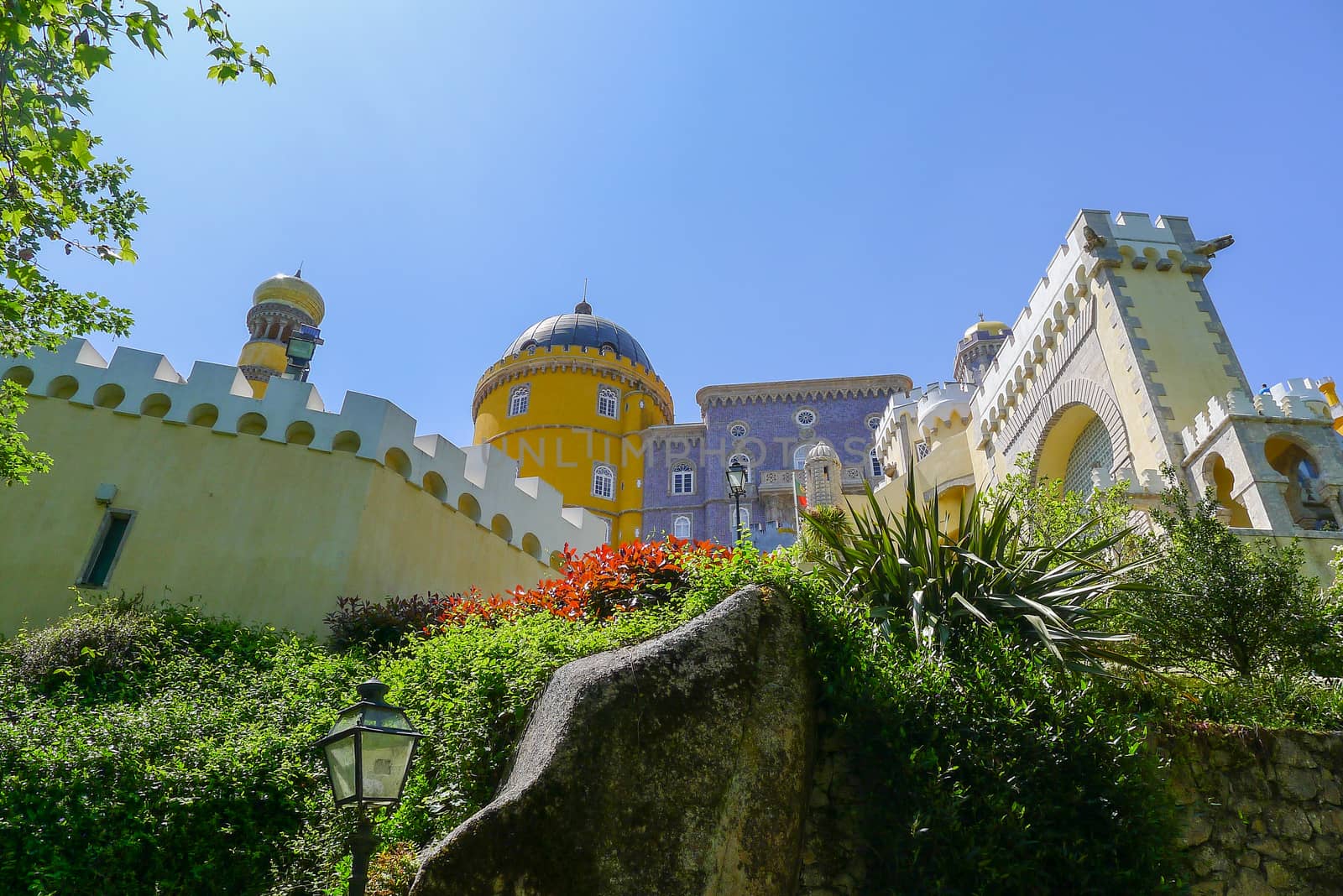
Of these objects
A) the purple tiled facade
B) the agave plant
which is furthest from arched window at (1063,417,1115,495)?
the purple tiled facade

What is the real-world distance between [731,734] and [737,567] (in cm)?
169

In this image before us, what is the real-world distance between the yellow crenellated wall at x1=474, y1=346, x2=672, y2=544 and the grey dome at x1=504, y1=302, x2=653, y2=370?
2.59 feet

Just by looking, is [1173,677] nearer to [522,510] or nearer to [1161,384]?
[1161,384]

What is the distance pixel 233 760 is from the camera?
728 centimetres

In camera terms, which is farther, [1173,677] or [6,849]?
[1173,677]

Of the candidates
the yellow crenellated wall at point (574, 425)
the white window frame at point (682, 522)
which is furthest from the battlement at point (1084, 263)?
the yellow crenellated wall at point (574, 425)

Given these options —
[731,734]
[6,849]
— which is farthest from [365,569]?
[731,734]

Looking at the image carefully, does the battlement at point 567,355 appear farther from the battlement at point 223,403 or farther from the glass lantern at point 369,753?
the glass lantern at point 369,753

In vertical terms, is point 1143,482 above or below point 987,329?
below

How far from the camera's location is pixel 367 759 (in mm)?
4707

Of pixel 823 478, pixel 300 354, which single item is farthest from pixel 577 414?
pixel 823 478

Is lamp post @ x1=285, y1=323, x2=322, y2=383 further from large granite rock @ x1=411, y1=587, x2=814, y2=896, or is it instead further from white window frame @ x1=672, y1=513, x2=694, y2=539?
large granite rock @ x1=411, y1=587, x2=814, y2=896

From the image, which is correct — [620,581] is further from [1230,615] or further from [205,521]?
[205,521]

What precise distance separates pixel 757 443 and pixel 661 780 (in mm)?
32006
